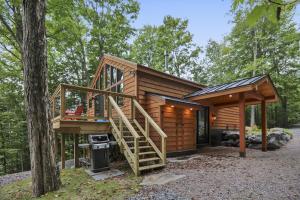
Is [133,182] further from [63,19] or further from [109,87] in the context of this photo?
[63,19]

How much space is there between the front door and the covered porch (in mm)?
323

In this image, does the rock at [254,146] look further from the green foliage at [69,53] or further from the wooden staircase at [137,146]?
the green foliage at [69,53]

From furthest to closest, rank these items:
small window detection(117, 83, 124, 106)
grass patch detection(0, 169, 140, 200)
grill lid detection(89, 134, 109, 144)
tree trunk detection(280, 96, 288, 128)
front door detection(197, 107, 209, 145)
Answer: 1. tree trunk detection(280, 96, 288, 128)
2. front door detection(197, 107, 209, 145)
3. small window detection(117, 83, 124, 106)
4. grill lid detection(89, 134, 109, 144)
5. grass patch detection(0, 169, 140, 200)

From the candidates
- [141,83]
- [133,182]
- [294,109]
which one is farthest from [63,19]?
[294,109]

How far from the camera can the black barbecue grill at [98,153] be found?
5.90 m

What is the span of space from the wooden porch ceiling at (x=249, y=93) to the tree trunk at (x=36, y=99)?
627 centimetres

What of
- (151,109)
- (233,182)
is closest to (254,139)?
(151,109)

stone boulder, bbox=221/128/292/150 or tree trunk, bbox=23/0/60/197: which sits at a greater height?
tree trunk, bbox=23/0/60/197

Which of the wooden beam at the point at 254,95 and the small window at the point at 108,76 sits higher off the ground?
the small window at the point at 108,76

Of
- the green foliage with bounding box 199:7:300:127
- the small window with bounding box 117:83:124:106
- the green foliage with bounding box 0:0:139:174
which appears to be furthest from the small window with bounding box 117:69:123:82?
the green foliage with bounding box 199:7:300:127

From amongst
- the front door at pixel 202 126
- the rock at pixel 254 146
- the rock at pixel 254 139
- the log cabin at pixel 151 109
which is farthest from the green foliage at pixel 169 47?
the rock at pixel 254 146

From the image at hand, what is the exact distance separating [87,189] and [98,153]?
4.92 feet

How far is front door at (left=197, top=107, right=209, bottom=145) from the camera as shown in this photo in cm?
1027

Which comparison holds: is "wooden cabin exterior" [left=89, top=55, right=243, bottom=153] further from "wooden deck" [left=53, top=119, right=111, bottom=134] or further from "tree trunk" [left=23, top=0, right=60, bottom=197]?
"tree trunk" [left=23, top=0, right=60, bottom=197]
